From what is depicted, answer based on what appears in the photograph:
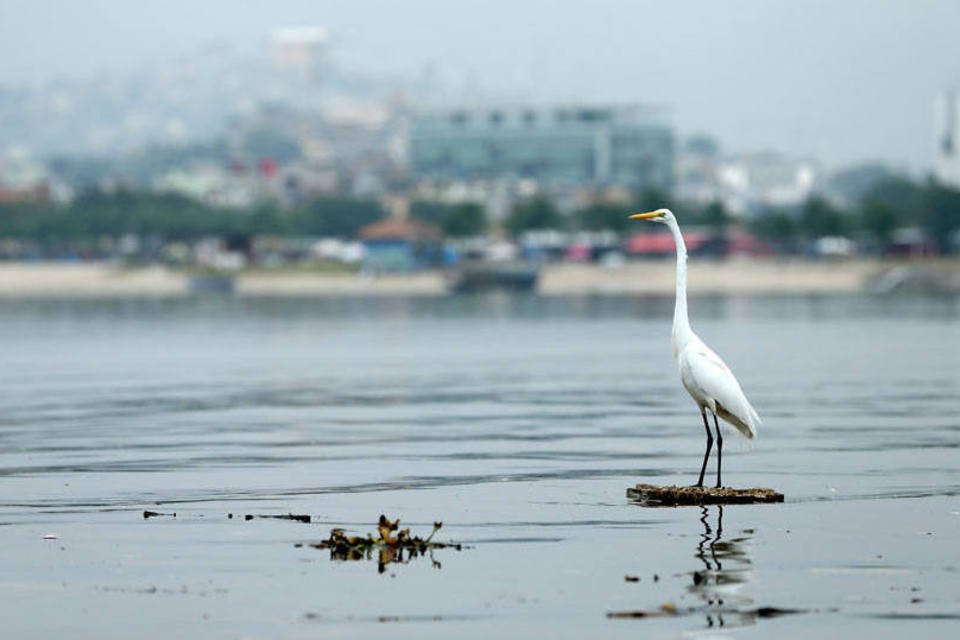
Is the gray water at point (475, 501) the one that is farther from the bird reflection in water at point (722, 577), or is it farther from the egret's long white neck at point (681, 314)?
the egret's long white neck at point (681, 314)

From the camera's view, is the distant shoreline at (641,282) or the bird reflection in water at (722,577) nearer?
the bird reflection in water at (722,577)

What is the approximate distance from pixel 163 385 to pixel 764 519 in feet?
95.3

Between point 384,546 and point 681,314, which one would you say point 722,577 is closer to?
point 384,546

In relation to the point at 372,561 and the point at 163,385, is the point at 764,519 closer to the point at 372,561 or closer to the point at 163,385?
the point at 372,561

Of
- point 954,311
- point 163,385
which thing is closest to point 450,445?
point 163,385

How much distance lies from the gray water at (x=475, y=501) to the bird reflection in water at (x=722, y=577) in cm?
5

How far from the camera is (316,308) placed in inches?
4953

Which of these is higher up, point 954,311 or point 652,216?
point 652,216

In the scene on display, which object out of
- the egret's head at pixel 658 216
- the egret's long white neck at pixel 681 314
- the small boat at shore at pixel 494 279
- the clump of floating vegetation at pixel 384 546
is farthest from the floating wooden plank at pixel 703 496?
the small boat at shore at pixel 494 279

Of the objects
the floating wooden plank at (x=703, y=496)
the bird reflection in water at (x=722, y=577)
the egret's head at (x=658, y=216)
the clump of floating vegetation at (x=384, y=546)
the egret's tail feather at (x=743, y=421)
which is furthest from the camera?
the egret's tail feather at (x=743, y=421)

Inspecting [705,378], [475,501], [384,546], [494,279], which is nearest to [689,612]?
[384,546]

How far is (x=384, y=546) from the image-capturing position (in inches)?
771

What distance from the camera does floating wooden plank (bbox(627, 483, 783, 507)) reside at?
2220cm

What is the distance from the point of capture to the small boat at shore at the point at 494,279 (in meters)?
174
